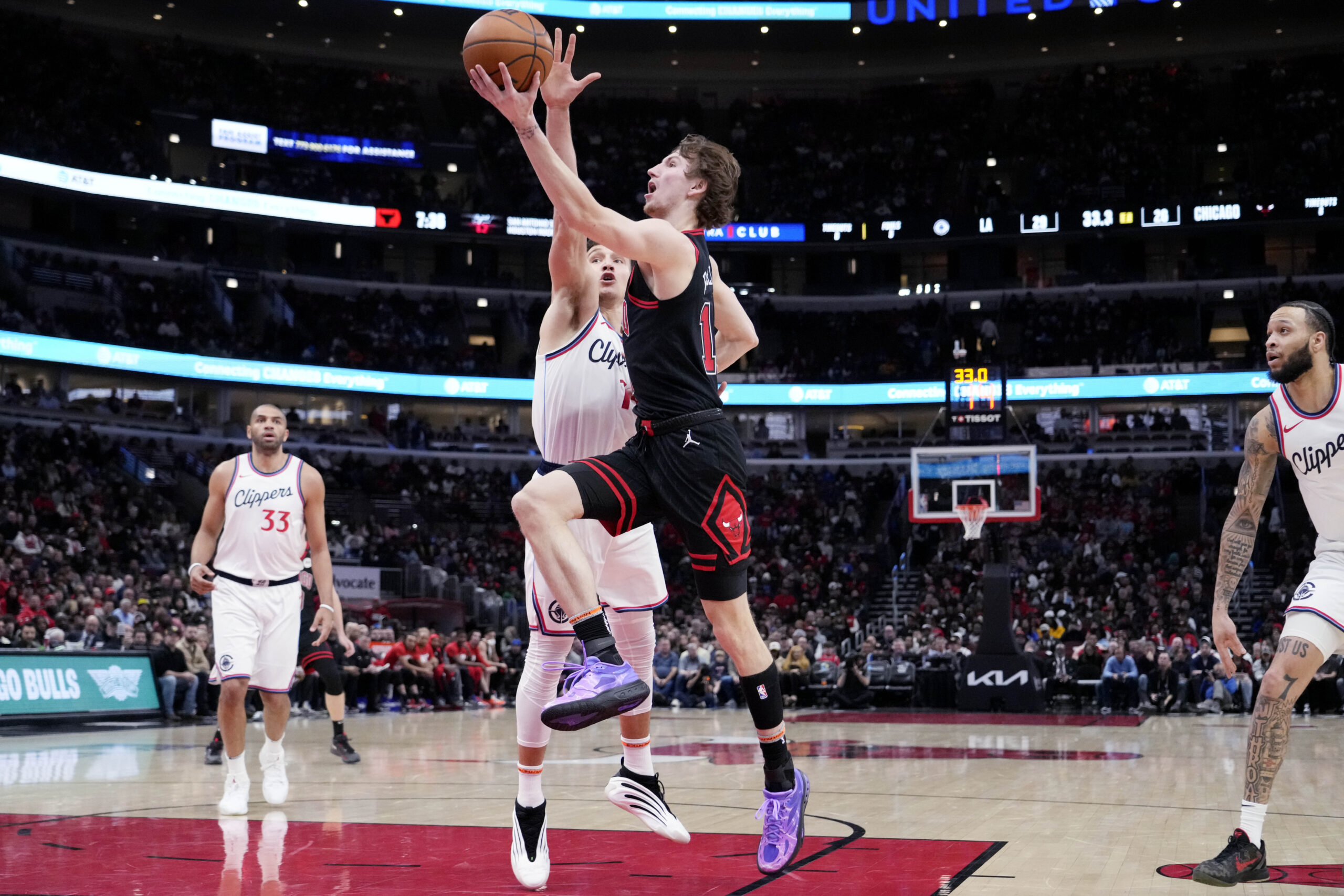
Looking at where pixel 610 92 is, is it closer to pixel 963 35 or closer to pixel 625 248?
pixel 963 35

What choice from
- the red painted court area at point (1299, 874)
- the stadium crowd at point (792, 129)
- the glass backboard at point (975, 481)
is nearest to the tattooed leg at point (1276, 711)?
the red painted court area at point (1299, 874)

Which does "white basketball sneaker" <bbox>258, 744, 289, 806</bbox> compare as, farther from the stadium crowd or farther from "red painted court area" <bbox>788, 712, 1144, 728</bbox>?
the stadium crowd

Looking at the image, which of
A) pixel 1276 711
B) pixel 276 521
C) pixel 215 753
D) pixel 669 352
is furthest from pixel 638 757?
pixel 215 753

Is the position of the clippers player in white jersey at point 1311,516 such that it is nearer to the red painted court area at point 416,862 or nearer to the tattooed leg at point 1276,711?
the tattooed leg at point 1276,711

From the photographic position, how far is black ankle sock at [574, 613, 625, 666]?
4.30 metres

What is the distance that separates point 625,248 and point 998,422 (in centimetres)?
1793

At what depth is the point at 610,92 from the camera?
1667 inches

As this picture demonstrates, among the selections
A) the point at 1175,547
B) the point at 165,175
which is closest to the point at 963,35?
the point at 1175,547

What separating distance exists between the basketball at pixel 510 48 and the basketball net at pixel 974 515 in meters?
17.2

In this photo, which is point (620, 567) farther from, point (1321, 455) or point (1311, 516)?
point (1321, 455)

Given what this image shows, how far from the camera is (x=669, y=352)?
15.2 ft

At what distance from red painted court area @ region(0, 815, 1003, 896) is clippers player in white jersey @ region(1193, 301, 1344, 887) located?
1.17m

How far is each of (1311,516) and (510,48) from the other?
3.62 metres

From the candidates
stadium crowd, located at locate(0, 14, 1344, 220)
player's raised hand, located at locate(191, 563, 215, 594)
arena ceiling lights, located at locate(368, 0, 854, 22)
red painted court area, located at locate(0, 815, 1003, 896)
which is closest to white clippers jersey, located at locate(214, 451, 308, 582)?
player's raised hand, located at locate(191, 563, 215, 594)
